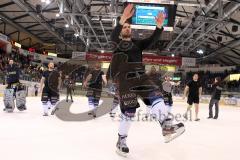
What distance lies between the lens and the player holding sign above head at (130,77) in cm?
495

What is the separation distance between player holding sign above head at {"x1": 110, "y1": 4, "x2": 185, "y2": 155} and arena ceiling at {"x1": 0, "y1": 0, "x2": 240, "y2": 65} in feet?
12.7

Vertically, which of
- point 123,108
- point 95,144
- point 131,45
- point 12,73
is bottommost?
point 95,144

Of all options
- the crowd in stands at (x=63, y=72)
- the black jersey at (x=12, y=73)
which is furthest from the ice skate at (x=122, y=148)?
the crowd in stands at (x=63, y=72)

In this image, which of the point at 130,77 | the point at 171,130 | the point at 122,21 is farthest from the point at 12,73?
the point at 171,130

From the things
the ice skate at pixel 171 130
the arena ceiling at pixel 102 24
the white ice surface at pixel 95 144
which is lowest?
the white ice surface at pixel 95 144

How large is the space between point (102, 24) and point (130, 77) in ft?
73.7

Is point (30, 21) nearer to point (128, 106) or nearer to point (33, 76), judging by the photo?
point (33, 76)

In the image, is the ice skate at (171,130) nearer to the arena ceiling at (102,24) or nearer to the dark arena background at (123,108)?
the dark arena background at (123,108)

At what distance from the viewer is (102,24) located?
27172 millimetres

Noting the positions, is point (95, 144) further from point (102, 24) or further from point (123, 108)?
point (102, 24)

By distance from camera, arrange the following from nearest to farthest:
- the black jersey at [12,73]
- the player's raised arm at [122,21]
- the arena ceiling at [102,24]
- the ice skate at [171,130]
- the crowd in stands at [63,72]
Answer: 1. the ice skate at [171,130]
2. the player's raised arm at [122,21]
3. the black jersey at [12,73]
4. the arena ceiling at [102,24]
5. the crowd in stands at [63,72]

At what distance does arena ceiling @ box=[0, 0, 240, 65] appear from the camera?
61.1ft

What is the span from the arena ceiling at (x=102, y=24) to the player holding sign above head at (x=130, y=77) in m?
3.86

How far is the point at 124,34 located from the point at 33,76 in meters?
23.7
